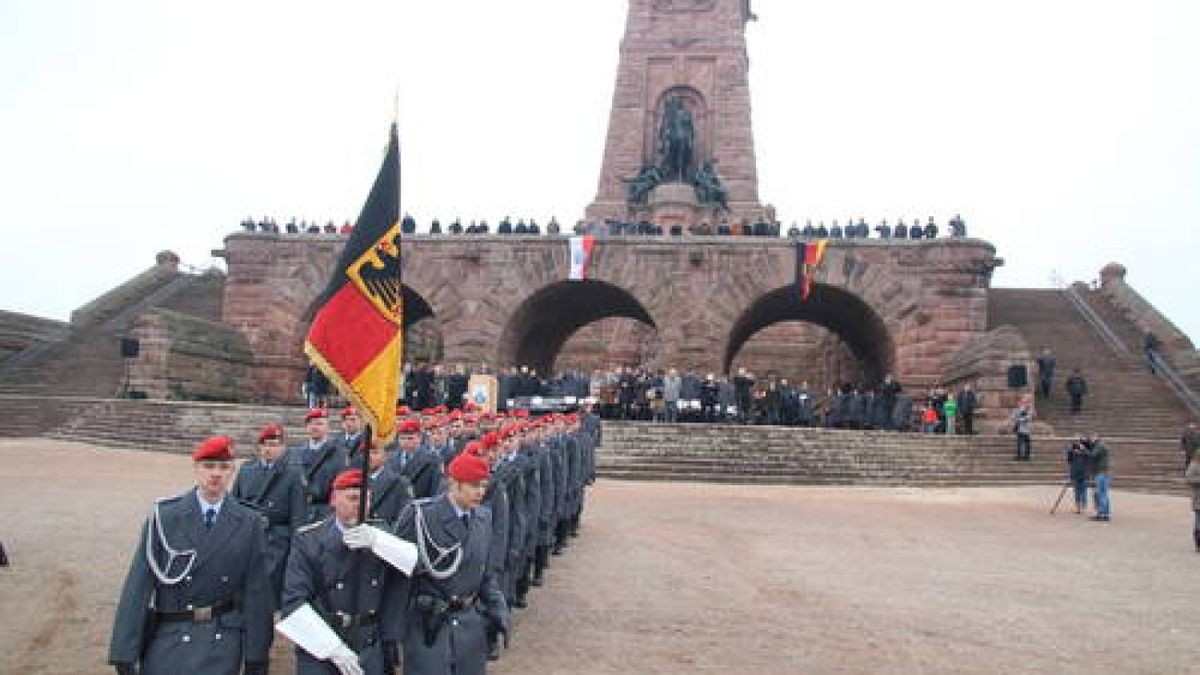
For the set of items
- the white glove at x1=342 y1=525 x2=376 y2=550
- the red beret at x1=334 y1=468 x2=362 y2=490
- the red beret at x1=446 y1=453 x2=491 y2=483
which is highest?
the red beret at x1=446 y1=453 x2=491 y2=483

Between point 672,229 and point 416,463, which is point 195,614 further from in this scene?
point 672,229

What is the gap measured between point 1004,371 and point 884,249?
17.1 feet

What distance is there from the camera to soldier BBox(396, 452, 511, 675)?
4898 millimetres

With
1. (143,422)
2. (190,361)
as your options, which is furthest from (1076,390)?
(190,361)

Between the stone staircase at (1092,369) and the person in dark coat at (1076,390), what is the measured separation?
7.8 inches

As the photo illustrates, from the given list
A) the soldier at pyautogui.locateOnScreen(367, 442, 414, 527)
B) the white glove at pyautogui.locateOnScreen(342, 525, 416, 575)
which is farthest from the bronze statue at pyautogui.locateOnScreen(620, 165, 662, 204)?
the white glove at pyautogui.locateOnScreen(342, 525, 416, 575)

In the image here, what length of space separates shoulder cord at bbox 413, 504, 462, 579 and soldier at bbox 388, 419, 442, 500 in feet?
10.4

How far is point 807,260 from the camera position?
28.3 meters

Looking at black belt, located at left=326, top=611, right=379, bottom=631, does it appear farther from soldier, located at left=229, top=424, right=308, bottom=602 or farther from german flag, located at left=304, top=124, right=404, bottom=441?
soldier, located at left=229, top=424, right=308, bottom=602

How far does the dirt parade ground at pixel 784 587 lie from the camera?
754 cm

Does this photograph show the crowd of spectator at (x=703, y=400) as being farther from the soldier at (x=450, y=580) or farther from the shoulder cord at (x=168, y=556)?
the shoulder cord at (x=168, y=556)

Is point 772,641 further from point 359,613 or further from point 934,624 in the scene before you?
point 359,613

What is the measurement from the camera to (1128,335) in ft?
102

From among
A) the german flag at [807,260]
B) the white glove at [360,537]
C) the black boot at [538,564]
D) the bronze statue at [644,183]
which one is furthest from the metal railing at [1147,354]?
the white glove at [360,537]
